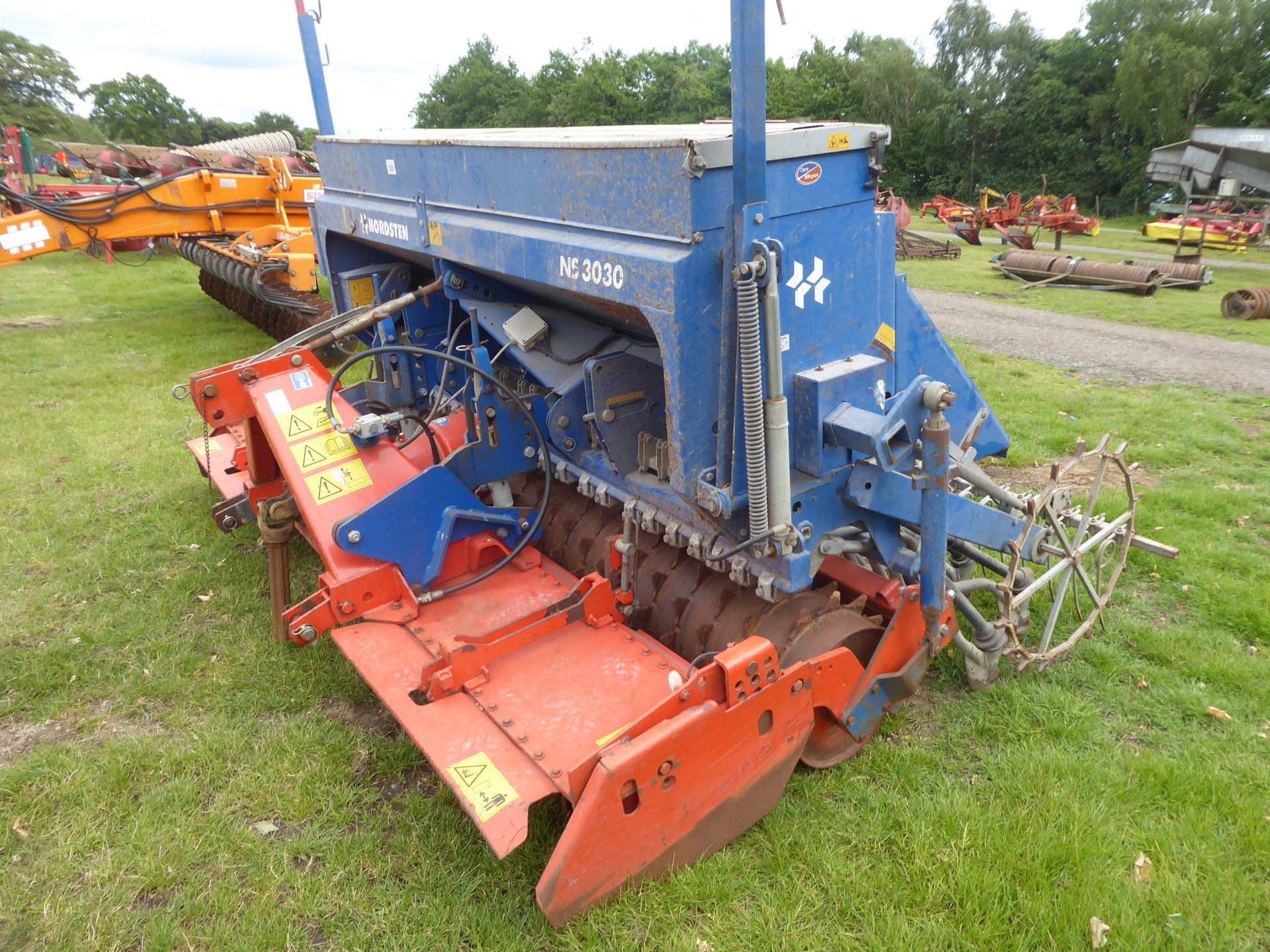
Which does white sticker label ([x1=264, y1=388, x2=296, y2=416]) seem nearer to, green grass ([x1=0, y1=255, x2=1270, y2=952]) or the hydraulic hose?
the hydraulic hose

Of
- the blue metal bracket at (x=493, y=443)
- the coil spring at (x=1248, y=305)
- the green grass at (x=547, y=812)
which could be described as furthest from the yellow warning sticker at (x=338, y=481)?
the coil spring at (x=1248, y=305)

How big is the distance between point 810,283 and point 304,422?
7.30 feet

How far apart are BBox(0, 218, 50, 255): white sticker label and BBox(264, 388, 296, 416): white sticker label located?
7.30 meters

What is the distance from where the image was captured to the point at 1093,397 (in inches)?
279

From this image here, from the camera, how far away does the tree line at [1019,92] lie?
27.9 meters

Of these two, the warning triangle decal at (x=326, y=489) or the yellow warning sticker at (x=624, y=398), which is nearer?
the yellow warning sticker at (x=624, y=398)

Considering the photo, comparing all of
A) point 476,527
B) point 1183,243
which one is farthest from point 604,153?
point 1183,243

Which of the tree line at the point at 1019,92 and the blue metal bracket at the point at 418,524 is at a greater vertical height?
the tree line at the point at 1019,92

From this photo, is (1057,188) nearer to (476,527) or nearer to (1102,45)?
(1102,45)

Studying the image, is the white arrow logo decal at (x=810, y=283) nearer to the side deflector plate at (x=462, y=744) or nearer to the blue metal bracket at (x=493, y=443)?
the blue metal bracket at (x=493, y=443)

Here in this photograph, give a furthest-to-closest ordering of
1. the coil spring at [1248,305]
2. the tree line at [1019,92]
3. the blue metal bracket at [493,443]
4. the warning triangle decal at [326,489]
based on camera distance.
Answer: the tree line at [1019,92] < the coil spring at [1248,305] < the blue metal bracket at [493,443] < the warning triangle decal at [326,489]

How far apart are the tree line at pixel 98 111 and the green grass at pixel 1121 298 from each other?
3660 cm

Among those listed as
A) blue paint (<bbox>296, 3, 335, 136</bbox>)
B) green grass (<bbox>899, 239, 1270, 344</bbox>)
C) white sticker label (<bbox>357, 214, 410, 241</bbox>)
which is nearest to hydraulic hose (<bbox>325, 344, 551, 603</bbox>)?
white sticker label (<bbox>357, 214, 410, 241</bbox>)

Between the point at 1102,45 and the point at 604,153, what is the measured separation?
3712 cm
